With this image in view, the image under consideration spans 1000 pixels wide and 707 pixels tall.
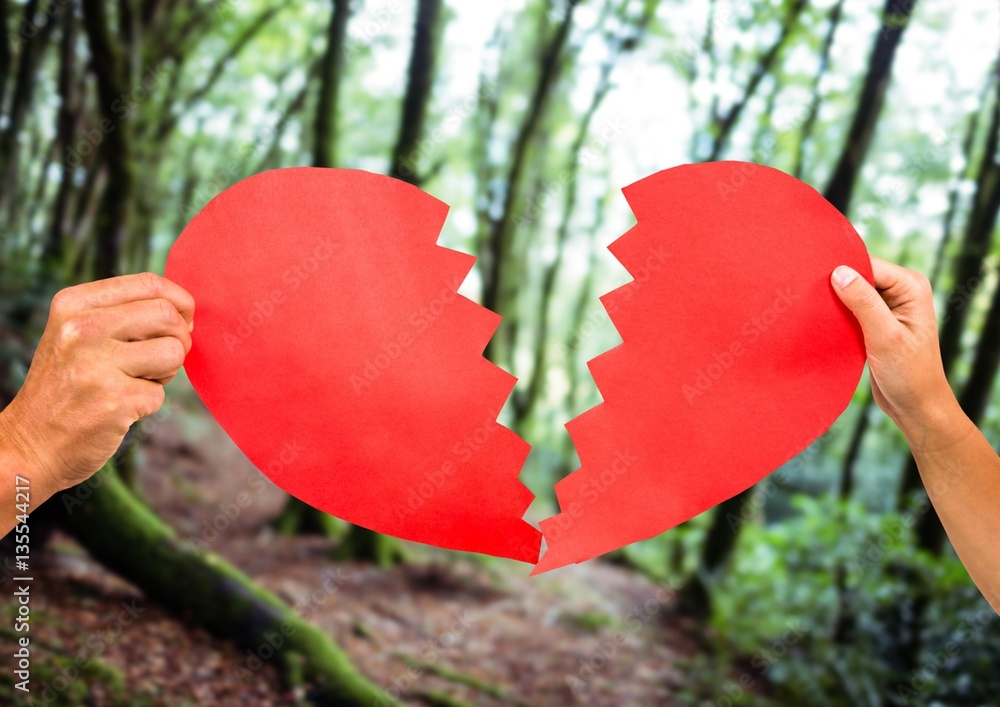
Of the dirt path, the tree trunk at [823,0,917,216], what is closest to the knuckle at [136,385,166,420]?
the dirt path

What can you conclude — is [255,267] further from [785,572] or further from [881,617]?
[785,572]

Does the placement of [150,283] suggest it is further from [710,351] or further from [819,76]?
[819,76]

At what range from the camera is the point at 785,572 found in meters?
5.66

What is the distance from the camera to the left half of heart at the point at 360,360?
1303 mm

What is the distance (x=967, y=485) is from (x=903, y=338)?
0.31 m

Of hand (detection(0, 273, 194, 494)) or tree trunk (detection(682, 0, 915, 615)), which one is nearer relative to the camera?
hand (detection(0, 273, 194, 494))

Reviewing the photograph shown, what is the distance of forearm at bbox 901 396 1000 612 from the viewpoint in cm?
125

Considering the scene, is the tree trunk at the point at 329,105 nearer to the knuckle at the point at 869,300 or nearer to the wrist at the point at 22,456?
the wrist at the point at 22,456

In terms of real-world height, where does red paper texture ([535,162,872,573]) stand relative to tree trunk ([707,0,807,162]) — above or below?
below

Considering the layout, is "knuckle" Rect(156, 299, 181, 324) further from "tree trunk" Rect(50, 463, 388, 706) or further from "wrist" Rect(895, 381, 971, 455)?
"tree trunk" Rect(50, 463, 388, 706)

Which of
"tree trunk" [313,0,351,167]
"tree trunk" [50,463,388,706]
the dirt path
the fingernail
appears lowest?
the dirt path

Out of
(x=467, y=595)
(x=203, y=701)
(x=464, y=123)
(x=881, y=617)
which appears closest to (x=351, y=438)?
(x=203, y=701)

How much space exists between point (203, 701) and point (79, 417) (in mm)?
2103

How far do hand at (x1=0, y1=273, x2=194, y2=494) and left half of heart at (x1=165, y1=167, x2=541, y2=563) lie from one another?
187 millimetres
